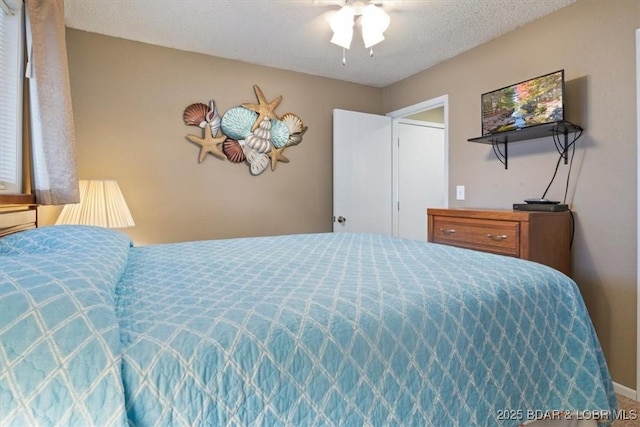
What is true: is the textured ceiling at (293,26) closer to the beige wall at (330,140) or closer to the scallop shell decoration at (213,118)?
the beige wall at (330,140)

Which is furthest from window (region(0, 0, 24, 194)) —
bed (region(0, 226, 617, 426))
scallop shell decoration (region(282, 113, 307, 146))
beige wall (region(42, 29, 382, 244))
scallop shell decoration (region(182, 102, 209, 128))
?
scallop shell decoration (region(282, 113, 307, 146))

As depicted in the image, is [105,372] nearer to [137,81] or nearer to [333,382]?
[333,382]

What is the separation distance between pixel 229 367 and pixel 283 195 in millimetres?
2689

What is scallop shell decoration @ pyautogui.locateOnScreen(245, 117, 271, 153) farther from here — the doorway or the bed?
the bed

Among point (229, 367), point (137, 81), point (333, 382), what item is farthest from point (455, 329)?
point (137, 81)

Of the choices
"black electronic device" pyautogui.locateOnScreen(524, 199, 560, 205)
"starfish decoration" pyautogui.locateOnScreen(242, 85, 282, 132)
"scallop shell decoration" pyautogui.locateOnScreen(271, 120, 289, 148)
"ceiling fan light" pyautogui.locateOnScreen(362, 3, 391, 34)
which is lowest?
"black electronic device" pyautogui.locateOnScreen(524, 199, 560, 205)

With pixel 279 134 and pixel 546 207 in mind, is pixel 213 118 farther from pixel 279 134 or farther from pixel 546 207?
pixel 546 207

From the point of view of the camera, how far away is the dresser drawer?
2.08 metres

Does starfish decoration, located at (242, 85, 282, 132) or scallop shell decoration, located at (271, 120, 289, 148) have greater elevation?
starfish decoration, located at (242, 85, 282, 132)

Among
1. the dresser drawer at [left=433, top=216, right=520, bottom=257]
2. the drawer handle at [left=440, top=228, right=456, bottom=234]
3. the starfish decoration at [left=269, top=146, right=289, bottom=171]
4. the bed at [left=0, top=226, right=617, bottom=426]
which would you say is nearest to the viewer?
the bed at [left=0, top=226, right=617, bottom=426]

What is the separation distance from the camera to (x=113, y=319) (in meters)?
0.65

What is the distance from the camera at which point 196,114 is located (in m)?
2.90

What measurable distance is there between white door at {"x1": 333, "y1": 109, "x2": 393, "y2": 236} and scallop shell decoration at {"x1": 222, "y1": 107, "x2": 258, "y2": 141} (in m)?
0.81

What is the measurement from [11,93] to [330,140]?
243 centimetres
